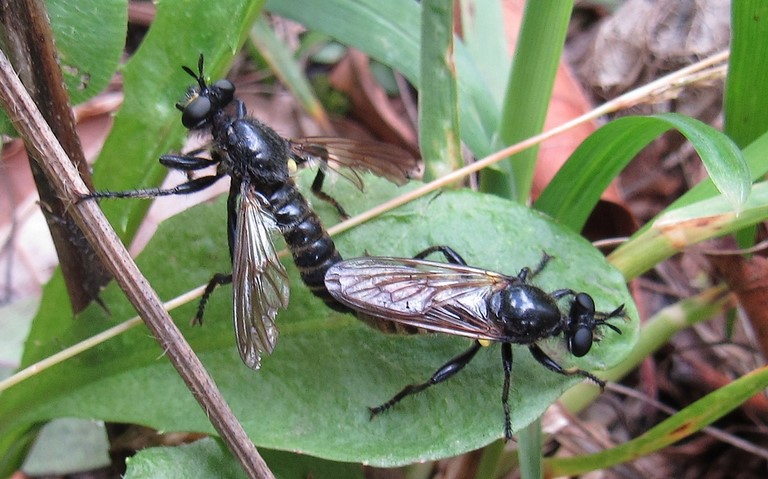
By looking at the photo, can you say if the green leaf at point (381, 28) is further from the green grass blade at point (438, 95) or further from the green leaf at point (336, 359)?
the green leaf at point (336, 359)

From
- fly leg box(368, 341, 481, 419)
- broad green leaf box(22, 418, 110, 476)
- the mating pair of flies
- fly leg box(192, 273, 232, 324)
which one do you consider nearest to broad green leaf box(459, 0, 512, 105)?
the mating pair of flies

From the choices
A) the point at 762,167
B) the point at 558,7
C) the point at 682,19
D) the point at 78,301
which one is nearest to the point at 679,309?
the point at 762,167

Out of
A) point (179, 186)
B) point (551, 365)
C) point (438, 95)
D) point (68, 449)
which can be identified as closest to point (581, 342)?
point (551, 365)

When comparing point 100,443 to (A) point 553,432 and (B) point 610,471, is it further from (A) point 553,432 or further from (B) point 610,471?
(B) point 610,471

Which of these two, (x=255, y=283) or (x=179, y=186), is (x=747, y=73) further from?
(x=179, y=186)

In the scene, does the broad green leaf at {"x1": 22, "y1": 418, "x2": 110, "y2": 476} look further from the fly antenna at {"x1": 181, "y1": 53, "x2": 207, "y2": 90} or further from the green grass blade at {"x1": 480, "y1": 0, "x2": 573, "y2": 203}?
the green grass blade at {"x1": 480, "y1": 0, "x2": 573, "y2": 203}

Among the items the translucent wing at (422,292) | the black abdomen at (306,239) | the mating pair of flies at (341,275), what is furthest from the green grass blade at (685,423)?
the black abdomen at (306,239)
